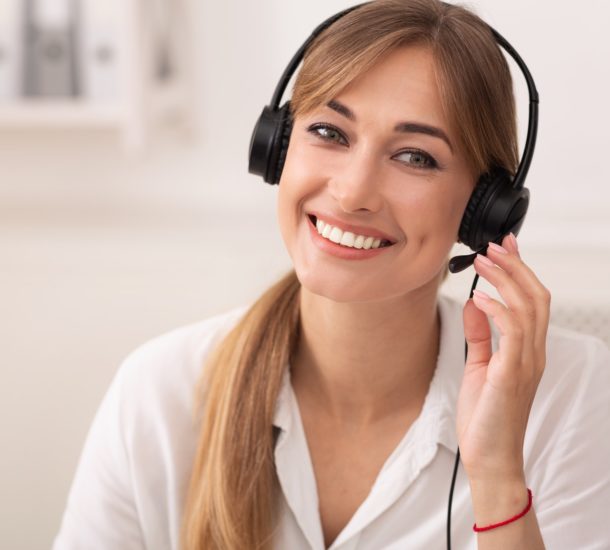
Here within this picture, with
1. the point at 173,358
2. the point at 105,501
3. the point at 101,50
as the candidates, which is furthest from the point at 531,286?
the point at 101,50

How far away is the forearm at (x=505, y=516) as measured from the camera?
1.22 meters

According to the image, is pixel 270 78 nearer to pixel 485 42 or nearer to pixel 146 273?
pixel 146 273

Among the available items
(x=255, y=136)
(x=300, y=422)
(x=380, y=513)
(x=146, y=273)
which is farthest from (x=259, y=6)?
(x=380, y=513)

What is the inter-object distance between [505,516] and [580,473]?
8.1 inches

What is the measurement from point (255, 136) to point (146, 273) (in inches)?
49.5

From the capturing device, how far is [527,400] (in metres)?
1.25

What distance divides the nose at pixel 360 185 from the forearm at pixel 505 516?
39 cm

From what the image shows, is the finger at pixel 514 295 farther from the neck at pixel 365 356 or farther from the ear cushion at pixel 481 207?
the neck at pixel 365 356

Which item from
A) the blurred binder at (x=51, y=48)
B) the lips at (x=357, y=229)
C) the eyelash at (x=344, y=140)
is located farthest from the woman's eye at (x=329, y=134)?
the blurred binder at (x=51, y=48)

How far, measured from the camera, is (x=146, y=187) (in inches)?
97.7

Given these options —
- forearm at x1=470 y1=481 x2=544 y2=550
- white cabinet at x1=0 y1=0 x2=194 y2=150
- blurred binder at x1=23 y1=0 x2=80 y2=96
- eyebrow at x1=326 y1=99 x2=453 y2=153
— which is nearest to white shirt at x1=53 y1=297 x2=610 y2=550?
forearm at x1=470 y1=481 x2=544 y2=550

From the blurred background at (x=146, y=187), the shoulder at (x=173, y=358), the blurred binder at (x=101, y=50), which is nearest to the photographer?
the shoulder at (x=173, y=358)

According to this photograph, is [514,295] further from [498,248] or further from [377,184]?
[377,184]

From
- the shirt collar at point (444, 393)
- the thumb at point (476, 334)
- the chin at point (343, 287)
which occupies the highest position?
the chin at point (343, 287)
